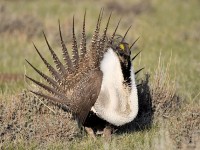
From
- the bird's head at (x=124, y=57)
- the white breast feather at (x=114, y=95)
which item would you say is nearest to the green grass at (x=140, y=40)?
the white breast feather at (x=114, y=95)

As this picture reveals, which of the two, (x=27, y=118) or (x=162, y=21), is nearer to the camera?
(x=27, y=118)

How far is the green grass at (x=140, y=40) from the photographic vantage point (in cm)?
498

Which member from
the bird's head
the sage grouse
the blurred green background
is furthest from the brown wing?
the blurred green background

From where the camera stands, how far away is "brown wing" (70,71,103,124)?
3984mm

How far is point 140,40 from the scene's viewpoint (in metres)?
8.98

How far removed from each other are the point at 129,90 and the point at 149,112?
2.82 ft

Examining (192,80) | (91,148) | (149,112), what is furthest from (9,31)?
(91,148)

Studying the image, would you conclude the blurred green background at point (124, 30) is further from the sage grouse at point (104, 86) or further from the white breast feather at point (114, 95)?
the white breast feather at point (114, 95)

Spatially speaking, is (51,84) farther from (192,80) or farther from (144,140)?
(192,80)

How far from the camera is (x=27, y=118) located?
4469 millimetres

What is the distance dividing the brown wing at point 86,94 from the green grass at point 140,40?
0.25m

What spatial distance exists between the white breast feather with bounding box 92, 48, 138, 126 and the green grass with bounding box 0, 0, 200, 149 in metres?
0.21

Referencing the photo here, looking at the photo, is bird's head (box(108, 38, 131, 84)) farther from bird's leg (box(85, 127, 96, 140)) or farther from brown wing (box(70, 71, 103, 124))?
bird's leg (box(85, 127, 96, 140))

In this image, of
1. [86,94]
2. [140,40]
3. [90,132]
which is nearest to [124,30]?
[140,40]
